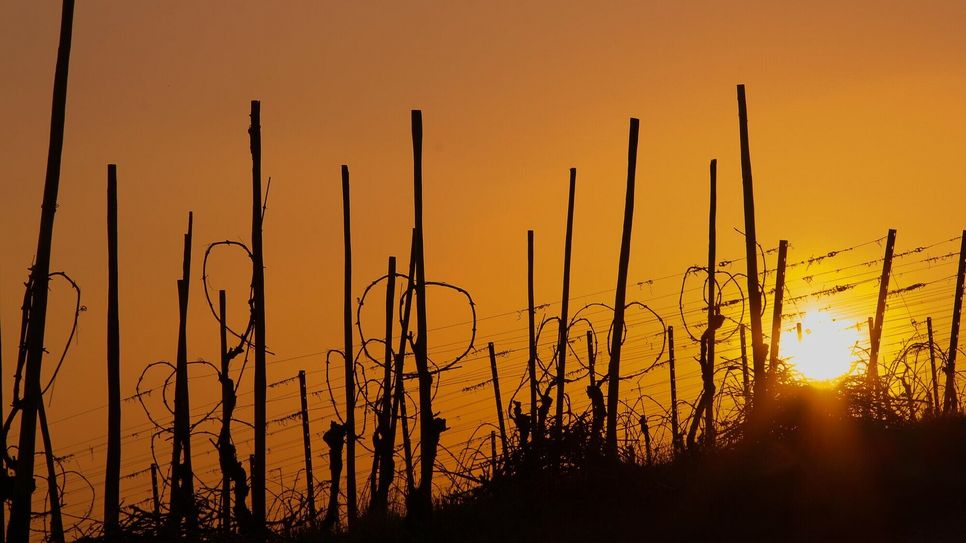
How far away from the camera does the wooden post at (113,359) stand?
1434 cm

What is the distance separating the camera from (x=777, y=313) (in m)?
16.7

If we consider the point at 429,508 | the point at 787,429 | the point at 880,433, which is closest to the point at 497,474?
the point at 429,508

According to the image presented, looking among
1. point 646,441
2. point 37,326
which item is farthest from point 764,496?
point 37,326

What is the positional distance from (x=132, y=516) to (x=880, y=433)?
308 inches

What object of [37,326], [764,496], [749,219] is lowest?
[764,496]

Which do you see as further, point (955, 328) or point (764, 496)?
point (955, 328)

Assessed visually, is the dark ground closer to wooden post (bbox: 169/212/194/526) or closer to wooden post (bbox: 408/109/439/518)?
wooden post (bbox: 408/109/439/518)

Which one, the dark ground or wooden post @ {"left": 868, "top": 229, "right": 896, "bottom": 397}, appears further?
wooden post @ {"left": 868, "top": 229, "right": 896, "bottom": 397}

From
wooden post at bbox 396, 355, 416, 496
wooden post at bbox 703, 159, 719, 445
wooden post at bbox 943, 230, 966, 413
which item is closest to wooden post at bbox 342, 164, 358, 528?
wooden post at bbox 396, 355, 416, 496

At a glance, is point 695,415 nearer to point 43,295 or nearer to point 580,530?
point 580,530

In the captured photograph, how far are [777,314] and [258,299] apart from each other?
283 inches

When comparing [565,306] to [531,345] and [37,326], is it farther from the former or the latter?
[37,326]

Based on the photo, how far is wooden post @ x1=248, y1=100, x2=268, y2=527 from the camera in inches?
492

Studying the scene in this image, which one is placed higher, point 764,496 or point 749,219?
point 749,219
